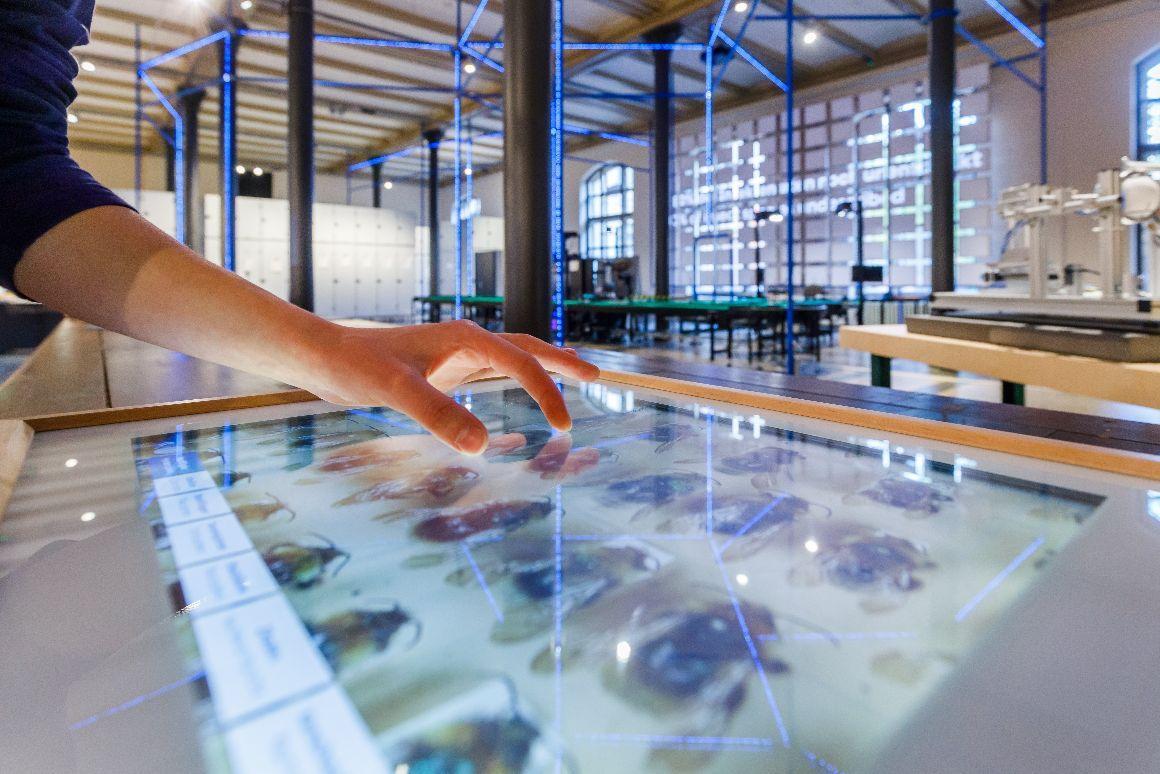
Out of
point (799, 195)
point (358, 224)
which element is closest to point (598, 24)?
point (799, 195)

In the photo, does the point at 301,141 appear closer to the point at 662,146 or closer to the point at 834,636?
the point at 662,146

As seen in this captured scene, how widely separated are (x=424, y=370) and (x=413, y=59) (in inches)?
400

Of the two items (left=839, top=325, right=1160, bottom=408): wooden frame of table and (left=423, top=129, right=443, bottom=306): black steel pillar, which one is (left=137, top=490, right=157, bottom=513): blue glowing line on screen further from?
(left=423, top=129, right=443, bottom=306): black steel pillar

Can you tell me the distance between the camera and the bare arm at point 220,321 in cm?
40

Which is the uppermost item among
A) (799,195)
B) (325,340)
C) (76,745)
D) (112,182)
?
(112,182)

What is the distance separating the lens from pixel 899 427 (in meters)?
0.94

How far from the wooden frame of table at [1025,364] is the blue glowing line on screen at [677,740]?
1.46 meters

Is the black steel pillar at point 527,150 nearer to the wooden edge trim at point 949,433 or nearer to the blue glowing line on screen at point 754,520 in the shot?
the wooden edge trim at point 949,433

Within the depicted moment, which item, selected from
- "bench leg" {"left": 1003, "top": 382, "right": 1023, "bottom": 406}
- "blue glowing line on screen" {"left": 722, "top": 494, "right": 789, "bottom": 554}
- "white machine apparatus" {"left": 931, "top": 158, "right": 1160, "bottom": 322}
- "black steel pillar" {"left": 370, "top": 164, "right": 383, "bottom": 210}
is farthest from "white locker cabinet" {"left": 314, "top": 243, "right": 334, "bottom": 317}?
"blue glowing line on screen" {"left": 722, "top": 494, "right": 789, "bottom": 554}

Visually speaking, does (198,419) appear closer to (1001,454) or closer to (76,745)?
(76,745)

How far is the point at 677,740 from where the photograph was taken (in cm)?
32

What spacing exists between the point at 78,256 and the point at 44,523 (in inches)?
13.0

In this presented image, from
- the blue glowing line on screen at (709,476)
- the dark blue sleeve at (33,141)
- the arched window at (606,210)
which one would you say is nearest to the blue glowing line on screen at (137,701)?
the dark blue sleeve at (33,141)

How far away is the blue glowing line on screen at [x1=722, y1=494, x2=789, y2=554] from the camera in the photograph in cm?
57
